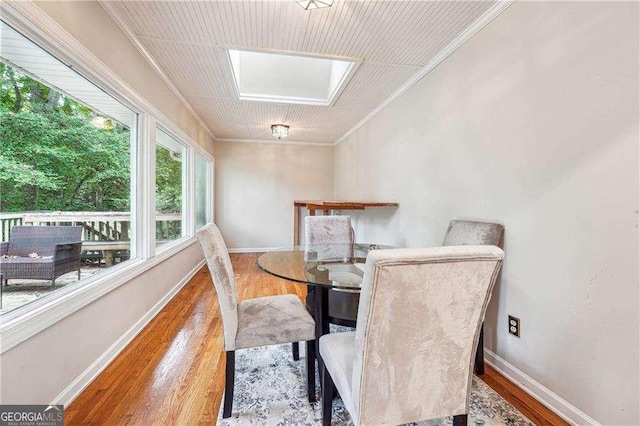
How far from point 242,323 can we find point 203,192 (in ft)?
13.9

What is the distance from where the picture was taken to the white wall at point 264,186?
5773 millimetres

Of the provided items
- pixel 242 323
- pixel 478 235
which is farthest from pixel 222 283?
pixel 478 235

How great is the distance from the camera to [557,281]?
149 centimetres

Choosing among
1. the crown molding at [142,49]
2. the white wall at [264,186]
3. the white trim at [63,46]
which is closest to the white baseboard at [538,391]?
the white trim at [63,46]

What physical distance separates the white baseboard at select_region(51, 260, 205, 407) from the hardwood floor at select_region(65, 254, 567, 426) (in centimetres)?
3

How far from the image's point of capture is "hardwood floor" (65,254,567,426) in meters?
1.44

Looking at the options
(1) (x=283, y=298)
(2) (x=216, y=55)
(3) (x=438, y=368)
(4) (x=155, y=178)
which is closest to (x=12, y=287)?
(1) (x=283, y=298)

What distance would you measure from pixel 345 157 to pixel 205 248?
439 centimetres

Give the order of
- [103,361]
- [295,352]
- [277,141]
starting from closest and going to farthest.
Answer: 1. [103,361]
2. [295,352]
3. [277,141]

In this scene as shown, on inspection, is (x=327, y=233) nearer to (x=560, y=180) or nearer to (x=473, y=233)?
(x=473, y=233)

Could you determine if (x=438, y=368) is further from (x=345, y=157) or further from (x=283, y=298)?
(x=345, y=157)

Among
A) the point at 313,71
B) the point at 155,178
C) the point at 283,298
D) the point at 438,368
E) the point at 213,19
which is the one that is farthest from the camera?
the point at 313,71

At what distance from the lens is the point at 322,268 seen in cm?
189

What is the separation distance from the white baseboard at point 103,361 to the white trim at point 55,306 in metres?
0.40
